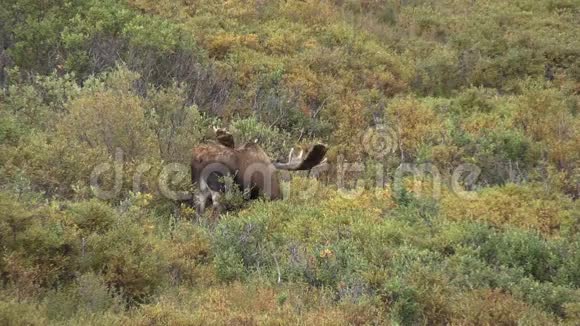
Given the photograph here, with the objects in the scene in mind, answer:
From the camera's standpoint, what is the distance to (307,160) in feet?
30.5

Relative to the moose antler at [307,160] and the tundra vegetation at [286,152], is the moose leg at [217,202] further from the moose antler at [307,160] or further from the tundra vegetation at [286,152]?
the moose antler at [307,160]

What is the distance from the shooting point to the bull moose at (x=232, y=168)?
9766 millimetres

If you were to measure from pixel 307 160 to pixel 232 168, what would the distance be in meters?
1.16

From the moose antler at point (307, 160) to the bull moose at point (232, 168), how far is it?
3 centimetres

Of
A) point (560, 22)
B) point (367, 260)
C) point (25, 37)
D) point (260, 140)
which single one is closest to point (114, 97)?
point (260, 140)

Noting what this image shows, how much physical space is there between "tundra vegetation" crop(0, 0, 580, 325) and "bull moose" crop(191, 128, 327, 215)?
1.07ft

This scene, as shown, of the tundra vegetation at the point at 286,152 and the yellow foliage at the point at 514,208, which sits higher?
the tundra vegetation at the point at 286,152

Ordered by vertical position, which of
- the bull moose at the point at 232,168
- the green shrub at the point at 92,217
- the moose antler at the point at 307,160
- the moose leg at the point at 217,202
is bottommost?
the moose leg at the point at 217,202

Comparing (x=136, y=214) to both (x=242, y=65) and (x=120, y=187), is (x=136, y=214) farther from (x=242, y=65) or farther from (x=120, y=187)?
(x=242, y=65)

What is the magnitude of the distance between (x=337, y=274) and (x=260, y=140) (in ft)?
19.1

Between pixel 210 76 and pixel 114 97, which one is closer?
pixel 114 97

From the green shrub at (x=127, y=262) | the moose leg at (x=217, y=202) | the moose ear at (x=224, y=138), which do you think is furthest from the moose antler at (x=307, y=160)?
the green shrub at (x=127, y=262)

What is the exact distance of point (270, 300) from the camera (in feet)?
20.2

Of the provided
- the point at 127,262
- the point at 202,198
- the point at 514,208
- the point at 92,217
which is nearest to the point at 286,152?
the point at 202,198
